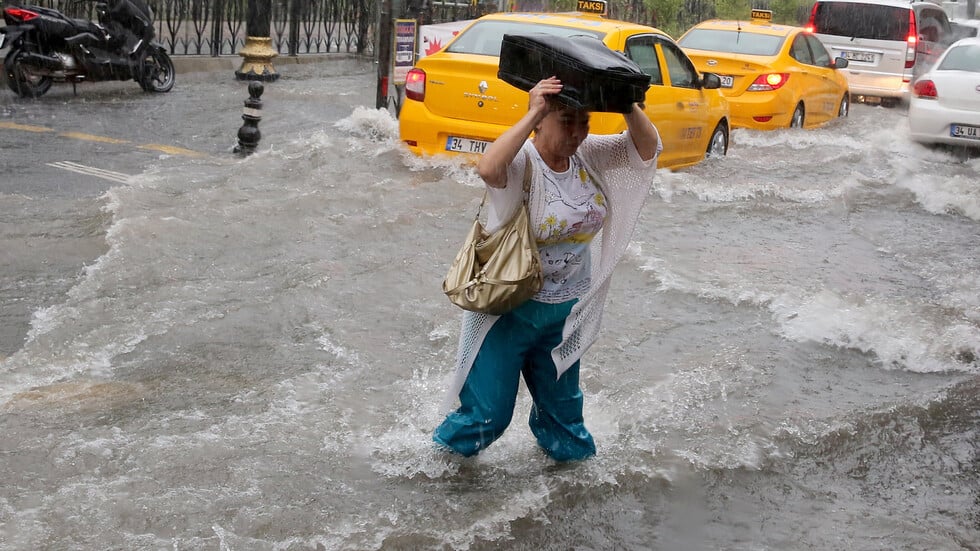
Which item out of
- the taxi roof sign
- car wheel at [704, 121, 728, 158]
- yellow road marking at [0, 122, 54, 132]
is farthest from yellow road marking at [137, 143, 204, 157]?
car wheel at [704, 121, 728, 158]

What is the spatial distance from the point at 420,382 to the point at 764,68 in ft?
32.3

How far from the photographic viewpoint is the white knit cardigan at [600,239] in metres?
4.13

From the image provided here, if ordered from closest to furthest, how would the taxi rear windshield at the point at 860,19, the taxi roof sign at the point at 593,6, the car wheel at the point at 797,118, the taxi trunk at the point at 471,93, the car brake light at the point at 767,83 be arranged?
the taxi trunk at the point at 471,93
the taxi roof sign at the point at 593,6
the car brake light at the point at 767,83
the car wheel at the point at 797,118
the taxi rear windshield at the point at 860,19

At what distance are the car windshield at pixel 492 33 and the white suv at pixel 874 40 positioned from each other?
10.8 metres

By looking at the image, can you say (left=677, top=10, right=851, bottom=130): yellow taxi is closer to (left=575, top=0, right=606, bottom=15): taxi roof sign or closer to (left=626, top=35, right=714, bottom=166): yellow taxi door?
(left=575, top=0, right=606, bottom=15): taxi roof sign

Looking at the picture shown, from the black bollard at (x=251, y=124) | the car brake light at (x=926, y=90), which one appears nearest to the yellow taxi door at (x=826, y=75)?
the car brake light at (x=926, y=90)

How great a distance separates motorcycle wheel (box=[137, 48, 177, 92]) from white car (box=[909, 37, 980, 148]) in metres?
9.85

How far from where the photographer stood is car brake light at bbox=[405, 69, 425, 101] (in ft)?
32.2

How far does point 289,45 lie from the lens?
67.5ft

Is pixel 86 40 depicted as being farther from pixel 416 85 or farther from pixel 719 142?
pixel 719 142

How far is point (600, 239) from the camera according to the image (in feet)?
14.0

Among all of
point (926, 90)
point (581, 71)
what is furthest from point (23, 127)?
point (926, 90)

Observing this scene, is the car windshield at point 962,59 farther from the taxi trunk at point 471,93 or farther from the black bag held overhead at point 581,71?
the black bag held overhead at point 581,71

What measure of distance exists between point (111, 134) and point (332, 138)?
2.26 meters
